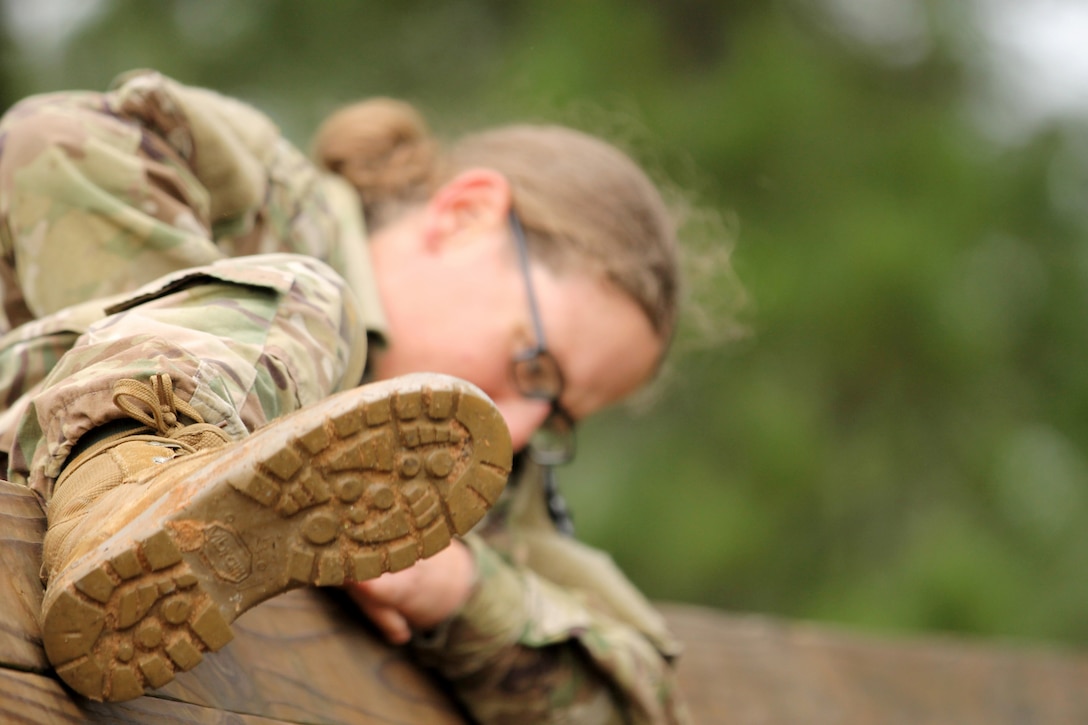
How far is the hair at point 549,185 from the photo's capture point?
2072 mm

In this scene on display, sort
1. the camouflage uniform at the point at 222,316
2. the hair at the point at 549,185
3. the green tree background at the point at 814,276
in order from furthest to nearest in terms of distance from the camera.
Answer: the green tree background at the point at 814,276, the hair at the point at 549,185, the camouflage uniform at the point at 222,316

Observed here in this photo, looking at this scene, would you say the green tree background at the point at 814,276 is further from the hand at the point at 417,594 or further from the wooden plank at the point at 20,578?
the wooden plank at the point at 20,578

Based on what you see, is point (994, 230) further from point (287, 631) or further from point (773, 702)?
A: point (287, 631)

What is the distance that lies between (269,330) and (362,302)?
2.06 feet

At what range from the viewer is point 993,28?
18.7 feet

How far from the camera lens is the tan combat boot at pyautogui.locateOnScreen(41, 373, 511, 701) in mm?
967

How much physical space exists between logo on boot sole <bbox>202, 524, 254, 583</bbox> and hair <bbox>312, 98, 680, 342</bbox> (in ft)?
3.50

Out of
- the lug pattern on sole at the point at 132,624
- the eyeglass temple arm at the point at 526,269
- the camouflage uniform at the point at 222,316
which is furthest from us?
the eyeglass temple arm at the point at 526,269

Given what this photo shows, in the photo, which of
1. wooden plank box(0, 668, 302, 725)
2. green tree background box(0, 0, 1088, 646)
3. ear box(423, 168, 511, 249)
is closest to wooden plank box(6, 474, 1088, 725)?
wooden plank box(0, 668, 302, 725)

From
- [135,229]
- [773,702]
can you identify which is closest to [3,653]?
[135,229]

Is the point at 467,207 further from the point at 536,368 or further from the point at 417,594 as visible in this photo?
the point at 417,594

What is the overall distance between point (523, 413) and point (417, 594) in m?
0.40

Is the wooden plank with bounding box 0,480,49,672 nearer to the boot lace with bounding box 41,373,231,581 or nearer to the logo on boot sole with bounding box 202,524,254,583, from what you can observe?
the boot lace with bounding box 41,373,231,581

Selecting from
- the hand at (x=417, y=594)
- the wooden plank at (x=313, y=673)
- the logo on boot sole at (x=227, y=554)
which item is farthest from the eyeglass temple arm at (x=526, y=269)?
the logo on boot sole at (x=227, y=554)
